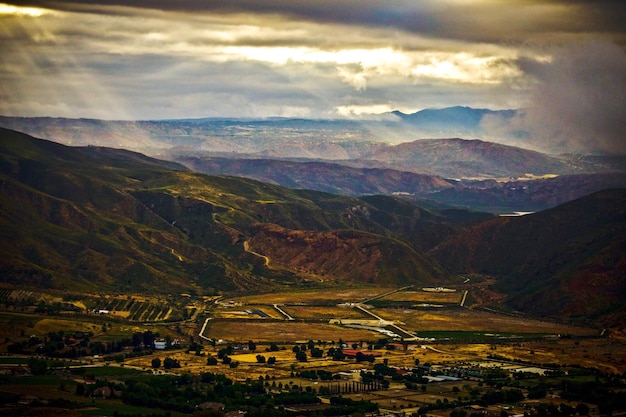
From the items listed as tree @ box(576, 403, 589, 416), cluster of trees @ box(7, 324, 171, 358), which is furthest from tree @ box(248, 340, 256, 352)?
tree @ box(576, 403, 589, 416)

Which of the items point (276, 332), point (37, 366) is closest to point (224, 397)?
point (37, 366)

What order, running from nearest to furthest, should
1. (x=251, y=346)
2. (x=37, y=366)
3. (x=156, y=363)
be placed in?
(x=37, y=366)
(x=156, y=363)
(x=251, y=346)

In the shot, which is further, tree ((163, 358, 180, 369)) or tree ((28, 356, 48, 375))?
tree ((163, 358, 180, 369))

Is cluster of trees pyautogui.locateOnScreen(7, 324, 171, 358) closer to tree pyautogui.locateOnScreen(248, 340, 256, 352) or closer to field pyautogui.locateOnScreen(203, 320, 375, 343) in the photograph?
field pyautogui.locateOnScreen(203, 320, 375, 343)

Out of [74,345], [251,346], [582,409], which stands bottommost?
[582,409]

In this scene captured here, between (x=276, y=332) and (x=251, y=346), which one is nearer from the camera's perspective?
(x=251, y=346)

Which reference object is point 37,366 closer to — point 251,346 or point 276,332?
point 251,346

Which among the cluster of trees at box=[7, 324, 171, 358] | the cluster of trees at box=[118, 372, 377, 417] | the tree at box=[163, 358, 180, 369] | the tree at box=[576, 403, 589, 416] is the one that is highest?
the cluster of trees at box=[7, 324, 171, 358]

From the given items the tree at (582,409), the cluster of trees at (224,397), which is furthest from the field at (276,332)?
the tree at (582,409)

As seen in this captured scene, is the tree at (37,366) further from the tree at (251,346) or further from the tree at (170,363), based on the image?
the tree at (251,346)

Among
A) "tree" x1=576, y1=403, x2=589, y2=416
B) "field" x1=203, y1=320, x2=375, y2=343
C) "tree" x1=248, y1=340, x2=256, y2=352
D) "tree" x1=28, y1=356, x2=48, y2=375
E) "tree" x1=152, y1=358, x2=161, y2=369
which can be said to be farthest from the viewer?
"field" x1=203, y1=320, x2=375, y2=343

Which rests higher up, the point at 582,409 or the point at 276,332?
the point at 276,332

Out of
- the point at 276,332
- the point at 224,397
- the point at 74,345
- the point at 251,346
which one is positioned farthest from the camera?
the point at 276,332

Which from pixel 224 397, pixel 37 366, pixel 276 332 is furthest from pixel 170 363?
pixel 276 332
